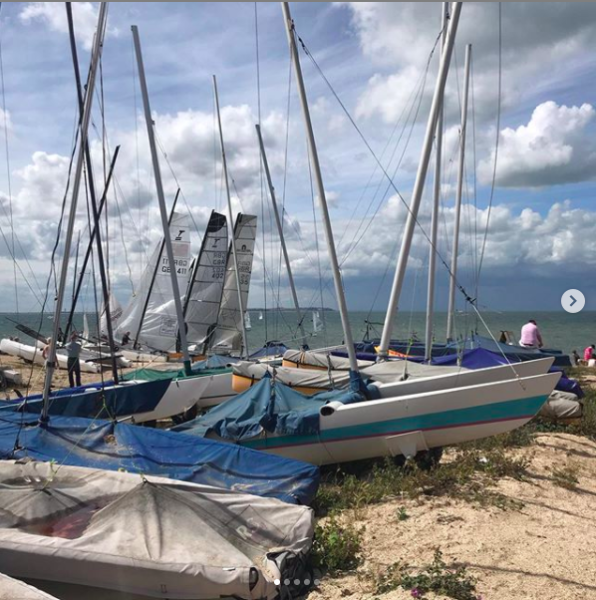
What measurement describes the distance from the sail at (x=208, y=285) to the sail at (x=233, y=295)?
294 millimetres

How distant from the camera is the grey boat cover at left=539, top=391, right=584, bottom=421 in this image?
1154 centimetres

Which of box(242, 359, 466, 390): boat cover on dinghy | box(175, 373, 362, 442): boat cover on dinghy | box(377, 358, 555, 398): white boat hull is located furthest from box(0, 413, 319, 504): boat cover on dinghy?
box(242, 359, 466, 390): boat cover on dinghy

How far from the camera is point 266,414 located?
9742 millimetres

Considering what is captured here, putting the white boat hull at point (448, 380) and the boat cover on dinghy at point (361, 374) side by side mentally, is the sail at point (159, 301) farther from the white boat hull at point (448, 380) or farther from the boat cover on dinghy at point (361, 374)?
the white boat hull at point (448, 380)

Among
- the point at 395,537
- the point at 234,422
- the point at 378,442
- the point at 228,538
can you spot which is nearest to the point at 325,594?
the point at 228,538

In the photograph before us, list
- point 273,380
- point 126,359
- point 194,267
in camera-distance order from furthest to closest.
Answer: point 194,267, point 126,359, point 273,380

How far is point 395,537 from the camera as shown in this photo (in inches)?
264

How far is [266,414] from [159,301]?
19.3 m

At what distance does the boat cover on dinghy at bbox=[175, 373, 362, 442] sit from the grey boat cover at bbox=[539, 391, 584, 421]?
4064 mm

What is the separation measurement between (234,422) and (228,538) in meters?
4.24

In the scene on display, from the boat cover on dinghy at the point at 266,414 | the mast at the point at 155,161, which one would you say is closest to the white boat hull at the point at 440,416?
the boat cover on dinghy at the point at 266,414

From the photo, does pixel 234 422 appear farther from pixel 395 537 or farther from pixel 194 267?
pixel 194 267

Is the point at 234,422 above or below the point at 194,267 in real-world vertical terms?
below

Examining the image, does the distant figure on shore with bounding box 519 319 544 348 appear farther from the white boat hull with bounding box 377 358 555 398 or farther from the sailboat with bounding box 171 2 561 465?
the sailboat with bounding box 171 2 561 465
